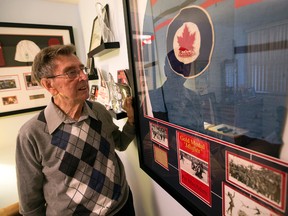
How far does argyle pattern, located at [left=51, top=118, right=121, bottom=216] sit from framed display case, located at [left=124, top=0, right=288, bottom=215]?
1.06ft

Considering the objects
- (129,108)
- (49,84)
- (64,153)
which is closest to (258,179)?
(129,108)

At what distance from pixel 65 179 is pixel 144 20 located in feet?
2.55

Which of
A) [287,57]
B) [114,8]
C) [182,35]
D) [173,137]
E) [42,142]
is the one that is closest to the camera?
[287,57]

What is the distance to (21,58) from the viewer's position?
5.52ft

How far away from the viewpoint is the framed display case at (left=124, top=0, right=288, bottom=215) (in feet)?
1.15

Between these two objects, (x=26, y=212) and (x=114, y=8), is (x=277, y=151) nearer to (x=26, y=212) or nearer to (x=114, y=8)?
(x=114, y=8)

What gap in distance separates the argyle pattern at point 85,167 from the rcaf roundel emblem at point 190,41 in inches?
21.4

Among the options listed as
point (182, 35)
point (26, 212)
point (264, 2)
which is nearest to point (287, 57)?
point (264, 2)

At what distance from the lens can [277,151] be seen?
14.1 inches

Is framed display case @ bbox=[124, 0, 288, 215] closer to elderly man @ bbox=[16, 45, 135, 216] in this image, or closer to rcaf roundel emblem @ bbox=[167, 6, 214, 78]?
rcaf roundel emblem @ bbox=[167, 6, 214, 78]

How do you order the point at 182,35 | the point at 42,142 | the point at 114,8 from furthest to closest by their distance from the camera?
the point at 114,8
the point at 42,142
the point at 182,35

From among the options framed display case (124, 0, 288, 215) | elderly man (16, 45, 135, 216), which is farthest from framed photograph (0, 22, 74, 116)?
framed display case (124, 0, 288, 215)

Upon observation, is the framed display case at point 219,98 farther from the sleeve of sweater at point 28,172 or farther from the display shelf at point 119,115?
the sleeve of sweater at point 28,172

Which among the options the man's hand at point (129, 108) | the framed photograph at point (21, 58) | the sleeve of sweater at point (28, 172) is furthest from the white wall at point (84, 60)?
the sleeve of sweater at point (28, 172)
